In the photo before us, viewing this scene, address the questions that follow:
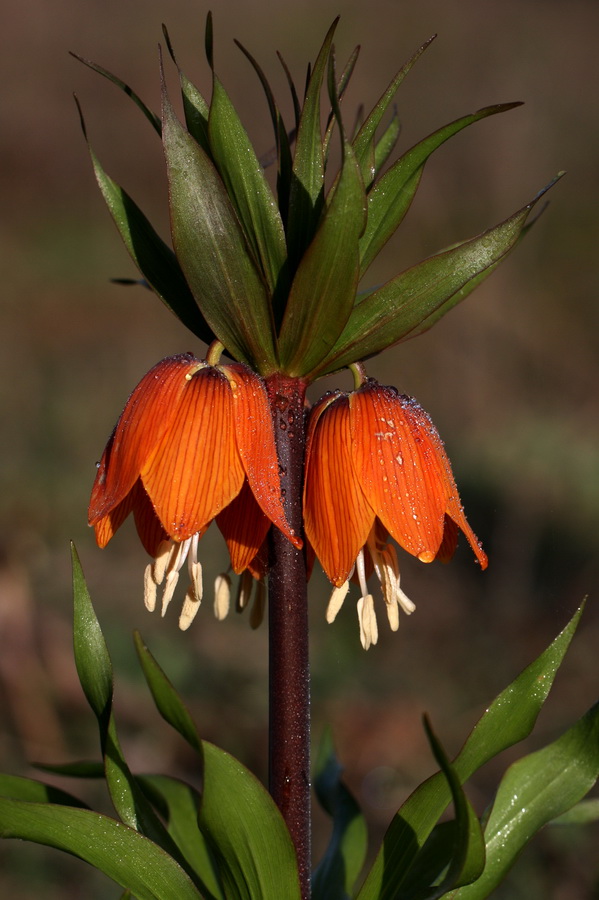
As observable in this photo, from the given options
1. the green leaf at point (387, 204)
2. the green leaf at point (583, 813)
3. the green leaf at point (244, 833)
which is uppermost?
the green leaf at point (387, 204)

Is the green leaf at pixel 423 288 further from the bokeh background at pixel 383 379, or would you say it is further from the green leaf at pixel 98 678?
the bokeh background at pixel 383 379

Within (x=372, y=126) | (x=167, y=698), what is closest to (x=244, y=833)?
(x=167, y=698)

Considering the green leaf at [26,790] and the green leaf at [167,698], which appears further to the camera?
the green leaf at [26,790]

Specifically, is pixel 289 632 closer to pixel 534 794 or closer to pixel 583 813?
pixel 534 794

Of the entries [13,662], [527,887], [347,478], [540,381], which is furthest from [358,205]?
[540,381]

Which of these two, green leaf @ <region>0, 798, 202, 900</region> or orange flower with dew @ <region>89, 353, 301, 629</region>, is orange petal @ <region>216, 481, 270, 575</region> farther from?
green leaf @ <region>0, 798, 202, 900</region>

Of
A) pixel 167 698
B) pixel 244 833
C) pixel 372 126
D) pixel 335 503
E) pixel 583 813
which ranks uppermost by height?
pixel 372 126

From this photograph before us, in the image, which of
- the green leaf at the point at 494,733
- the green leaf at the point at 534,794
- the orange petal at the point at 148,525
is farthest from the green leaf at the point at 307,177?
the green leaf at the point at 534,794
